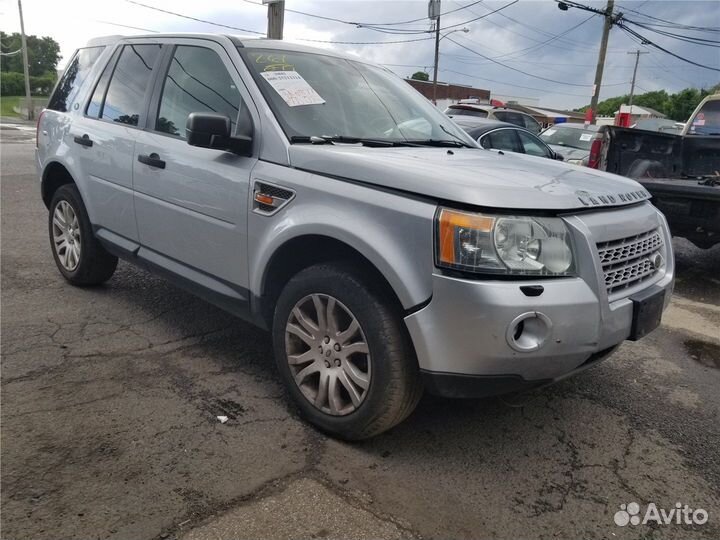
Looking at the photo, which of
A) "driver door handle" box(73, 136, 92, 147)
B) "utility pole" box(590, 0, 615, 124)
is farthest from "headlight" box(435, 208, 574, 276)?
"utility pole" box(590, 0, 615, 124)

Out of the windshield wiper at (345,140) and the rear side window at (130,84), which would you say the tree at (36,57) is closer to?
the rear side window at (130,84)

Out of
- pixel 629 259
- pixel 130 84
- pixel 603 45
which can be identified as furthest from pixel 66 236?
pixel 603 45

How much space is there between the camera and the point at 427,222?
2.33m

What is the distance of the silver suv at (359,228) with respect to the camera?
2.31m

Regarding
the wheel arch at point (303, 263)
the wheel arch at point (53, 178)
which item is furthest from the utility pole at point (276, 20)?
the wheel arch at point (303, 263)

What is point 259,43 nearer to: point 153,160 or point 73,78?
point 153,160

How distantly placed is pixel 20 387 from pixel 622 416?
324 centimetres

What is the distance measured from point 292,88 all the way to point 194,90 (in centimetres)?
69

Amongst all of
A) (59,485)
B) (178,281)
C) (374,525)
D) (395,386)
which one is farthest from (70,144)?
(374,525)

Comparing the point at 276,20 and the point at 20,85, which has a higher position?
the point at 276,20

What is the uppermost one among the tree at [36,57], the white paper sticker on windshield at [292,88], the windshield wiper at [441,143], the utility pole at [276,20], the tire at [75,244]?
the tree at [36,57]

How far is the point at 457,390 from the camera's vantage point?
241cm

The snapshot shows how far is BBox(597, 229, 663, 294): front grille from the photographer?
8.30 ft

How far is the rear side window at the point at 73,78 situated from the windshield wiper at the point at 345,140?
7.89 feet
